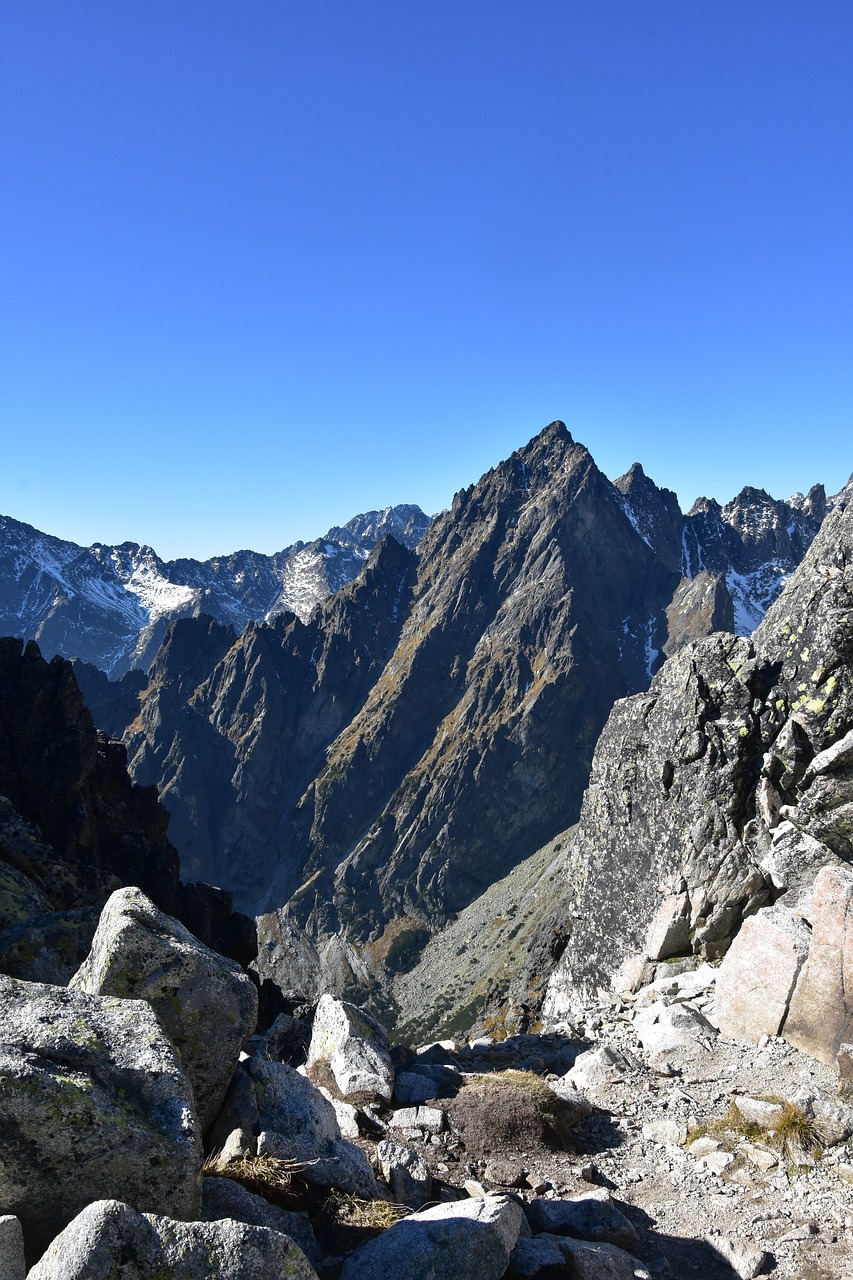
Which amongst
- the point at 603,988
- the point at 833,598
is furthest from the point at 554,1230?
the point at 833,598

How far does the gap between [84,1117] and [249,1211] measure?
2362mm

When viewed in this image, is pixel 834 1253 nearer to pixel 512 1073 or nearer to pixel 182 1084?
pixel 512 1073

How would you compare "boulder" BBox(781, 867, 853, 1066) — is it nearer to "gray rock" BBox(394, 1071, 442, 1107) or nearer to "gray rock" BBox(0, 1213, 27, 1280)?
"gray rock" BBox(394, 1071, 442, 1107)

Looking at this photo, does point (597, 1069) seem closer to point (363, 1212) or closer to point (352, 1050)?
point (352, 1050)

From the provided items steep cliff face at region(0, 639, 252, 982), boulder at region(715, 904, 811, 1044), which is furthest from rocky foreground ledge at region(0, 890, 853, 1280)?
steep cliff face at region(0, 639, 252, 982)

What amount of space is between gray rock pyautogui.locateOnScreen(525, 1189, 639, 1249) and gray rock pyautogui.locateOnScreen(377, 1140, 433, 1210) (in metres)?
1.65

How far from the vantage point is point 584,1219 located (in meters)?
11.2

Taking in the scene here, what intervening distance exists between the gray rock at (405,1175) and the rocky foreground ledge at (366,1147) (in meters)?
0.03

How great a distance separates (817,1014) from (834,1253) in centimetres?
573

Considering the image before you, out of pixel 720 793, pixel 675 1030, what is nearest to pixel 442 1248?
pixel 675 1030

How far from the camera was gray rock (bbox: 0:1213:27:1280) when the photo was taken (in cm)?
582

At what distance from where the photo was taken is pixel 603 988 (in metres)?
27.8

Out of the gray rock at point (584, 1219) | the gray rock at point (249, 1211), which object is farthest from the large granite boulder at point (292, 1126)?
the gray rock at point (584, 1219)

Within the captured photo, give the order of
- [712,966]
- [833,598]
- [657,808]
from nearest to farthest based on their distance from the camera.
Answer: [712,966] → [833,598] → [657,808]
